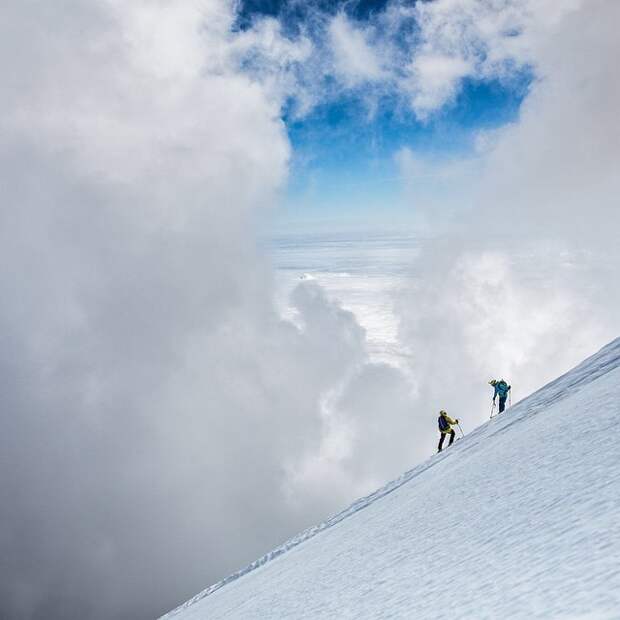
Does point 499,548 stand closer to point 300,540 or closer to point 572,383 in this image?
point 572,383

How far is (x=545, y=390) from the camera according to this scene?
1260 centimetres

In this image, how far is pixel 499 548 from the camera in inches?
132

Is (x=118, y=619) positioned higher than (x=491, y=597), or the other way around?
(x=118, y=619)

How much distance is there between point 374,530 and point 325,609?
279 cm

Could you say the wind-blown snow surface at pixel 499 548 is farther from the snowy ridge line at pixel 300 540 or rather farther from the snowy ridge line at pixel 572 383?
the snowy ridge line at pixel 300 540

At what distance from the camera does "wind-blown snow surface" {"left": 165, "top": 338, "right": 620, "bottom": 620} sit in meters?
2.38

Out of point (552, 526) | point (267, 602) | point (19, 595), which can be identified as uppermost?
point (19, 595)

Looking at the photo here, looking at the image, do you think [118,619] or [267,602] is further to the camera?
[118,619]

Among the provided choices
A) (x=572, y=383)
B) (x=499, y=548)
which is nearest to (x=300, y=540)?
(x=572, y=383)

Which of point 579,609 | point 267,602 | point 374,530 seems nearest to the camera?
point 579,609

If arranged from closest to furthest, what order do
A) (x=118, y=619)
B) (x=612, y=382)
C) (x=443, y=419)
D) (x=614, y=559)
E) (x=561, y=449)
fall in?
1. (x=614, y=559)
2. (x=561, y=449)
3. (x=612, y=382)
4. (x=443, y=419)
5. (x=118, y=619)

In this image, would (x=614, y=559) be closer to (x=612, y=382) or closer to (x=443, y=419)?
(x=612, y=382)

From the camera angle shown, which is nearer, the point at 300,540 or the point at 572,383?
the point at 572,383

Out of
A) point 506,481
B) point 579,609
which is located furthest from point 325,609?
point 579,609
